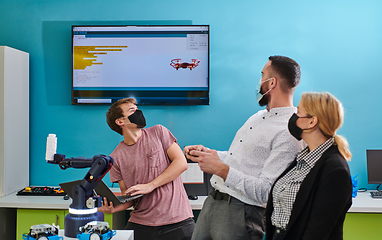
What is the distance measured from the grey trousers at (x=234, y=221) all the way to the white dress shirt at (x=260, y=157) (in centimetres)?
4

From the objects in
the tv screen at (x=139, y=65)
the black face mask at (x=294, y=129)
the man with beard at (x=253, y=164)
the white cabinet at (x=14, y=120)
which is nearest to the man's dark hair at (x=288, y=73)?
the man with beard at (x=253, y=164)

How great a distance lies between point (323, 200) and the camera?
1206mm

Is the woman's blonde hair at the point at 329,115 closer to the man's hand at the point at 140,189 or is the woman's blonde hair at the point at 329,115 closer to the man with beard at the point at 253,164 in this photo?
the man with beard at the point at 253,164

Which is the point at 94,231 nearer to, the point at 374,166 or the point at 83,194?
the point at 83,194

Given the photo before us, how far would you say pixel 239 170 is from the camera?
1543 mm

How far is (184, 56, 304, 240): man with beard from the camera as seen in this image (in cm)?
143

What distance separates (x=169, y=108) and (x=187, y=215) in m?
1.33

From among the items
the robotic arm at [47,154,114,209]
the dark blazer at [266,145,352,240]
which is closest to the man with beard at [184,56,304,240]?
the dark blazer at [266,145,352,240]

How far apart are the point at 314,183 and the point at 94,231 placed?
92cm

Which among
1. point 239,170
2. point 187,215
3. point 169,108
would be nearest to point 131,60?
point 169,108

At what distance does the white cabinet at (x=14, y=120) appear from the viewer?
270cm

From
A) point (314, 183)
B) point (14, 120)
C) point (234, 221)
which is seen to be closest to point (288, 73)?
point (314, 183)

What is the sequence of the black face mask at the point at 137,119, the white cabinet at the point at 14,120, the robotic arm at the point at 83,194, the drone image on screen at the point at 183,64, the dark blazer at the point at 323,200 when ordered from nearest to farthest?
the dark blazer at the point at 323,200 < the robotic arm at the point at 83,194 < the black face mask at the point at 137,119 < the white cabinet at the point at 14,120 < the drone image on screen at the point at 183,64

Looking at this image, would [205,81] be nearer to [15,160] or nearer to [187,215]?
[187,215]
